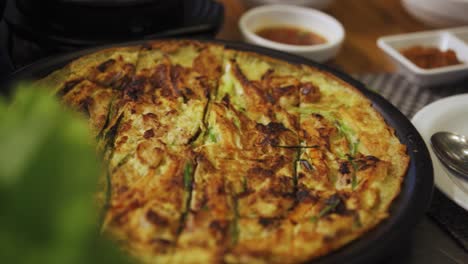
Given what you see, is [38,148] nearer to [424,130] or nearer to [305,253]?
→ [305,253]

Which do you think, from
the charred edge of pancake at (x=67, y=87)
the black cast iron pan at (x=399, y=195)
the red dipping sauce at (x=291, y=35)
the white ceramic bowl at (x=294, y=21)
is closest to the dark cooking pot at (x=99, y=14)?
the black cast iron pan at (x=399, y=195)

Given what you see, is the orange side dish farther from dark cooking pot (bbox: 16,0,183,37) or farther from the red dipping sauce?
dark cooking pot (bbox: 16,0,183,37)

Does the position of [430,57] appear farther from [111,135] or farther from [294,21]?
[111,135]

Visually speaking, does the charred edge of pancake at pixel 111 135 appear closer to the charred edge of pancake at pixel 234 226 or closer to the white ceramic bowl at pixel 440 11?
the charred edge of pancake at pixel 234 226

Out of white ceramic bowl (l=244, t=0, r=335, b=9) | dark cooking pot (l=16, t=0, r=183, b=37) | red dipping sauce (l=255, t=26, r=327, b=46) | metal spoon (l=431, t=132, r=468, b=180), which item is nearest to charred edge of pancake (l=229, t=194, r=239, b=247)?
metal spoon (l=431, t=132, r=468, b=180)

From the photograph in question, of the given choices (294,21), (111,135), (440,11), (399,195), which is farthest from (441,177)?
(440,11)

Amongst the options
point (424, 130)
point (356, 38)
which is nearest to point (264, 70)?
point (424, 130)
